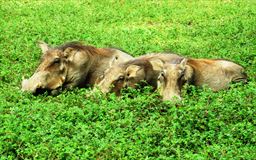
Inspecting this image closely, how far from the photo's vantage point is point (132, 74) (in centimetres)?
932

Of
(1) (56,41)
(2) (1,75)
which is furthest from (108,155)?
(1) (56,41)

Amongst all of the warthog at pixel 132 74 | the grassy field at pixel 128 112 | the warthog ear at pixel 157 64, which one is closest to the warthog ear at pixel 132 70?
the warthog at pixel 132 74

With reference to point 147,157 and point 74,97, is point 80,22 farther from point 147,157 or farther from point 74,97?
point 147,157

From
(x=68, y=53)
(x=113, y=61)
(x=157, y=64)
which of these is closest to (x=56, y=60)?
(x=68, y=53)

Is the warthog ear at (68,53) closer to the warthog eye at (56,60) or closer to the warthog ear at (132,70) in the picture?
the warthog eye at (56,60)

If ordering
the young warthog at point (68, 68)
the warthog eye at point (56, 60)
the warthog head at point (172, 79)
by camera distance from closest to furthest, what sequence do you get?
the warthog head at point (172, 79) < the young warthog at point (68, 68) < the warthog eye at point (56, 60)

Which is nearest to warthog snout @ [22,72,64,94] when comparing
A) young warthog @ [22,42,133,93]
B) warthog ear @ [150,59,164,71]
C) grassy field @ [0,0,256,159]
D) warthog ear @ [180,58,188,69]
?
young warthog @ [22,42,133,93]

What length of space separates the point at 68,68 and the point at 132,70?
3.96 ft

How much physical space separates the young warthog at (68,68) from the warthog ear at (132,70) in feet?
2.24

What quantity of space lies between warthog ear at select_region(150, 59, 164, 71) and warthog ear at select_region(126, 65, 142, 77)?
0.30 meters

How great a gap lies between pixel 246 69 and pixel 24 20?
274 inches

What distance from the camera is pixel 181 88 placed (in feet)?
30.0

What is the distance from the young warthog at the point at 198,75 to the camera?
902 centimetres

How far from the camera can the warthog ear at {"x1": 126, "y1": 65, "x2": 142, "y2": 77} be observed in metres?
9.33
